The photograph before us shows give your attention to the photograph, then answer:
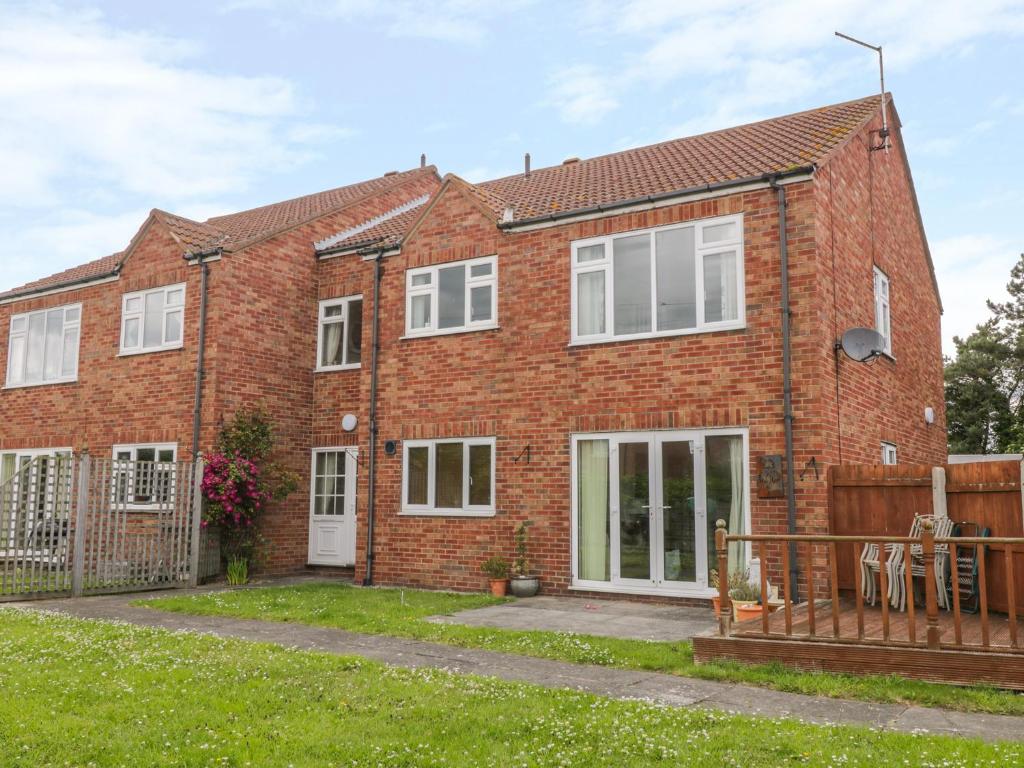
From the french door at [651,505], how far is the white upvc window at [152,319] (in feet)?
28.2

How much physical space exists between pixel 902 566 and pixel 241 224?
16.1 meters

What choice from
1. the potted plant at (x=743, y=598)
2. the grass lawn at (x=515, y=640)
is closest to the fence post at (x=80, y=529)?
the grass lawn at (x=515, y=640)

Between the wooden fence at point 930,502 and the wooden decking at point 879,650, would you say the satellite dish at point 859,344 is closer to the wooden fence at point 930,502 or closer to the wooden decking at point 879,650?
the wooden fence at point 930,502

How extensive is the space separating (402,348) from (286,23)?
5.29 m

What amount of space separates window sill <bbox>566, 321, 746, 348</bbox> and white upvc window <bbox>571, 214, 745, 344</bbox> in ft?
0.05

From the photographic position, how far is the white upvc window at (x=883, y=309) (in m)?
13.4

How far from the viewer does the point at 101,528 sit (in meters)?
13.1

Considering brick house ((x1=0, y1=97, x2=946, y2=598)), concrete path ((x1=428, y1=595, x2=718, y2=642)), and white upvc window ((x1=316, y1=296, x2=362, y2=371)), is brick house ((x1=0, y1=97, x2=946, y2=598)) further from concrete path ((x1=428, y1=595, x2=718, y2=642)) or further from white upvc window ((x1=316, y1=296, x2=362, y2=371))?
concrete path ((x1=428, y1=595, x2=718, y2=642))

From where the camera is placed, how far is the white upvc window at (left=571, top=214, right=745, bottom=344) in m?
11.5

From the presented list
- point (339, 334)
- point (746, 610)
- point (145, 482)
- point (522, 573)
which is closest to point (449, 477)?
point (522, 573)

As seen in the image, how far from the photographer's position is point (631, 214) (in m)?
12.2

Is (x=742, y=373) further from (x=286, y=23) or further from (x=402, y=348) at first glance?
(x=286, y=23)

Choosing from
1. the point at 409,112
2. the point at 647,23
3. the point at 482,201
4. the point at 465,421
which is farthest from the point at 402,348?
the point at 647,23

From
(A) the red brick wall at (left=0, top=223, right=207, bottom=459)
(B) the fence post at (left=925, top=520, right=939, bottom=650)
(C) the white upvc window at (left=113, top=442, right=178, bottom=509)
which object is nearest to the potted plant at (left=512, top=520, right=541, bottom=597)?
(C) the white upvc window at (left=113, top=442, right=178, bottom=509)
